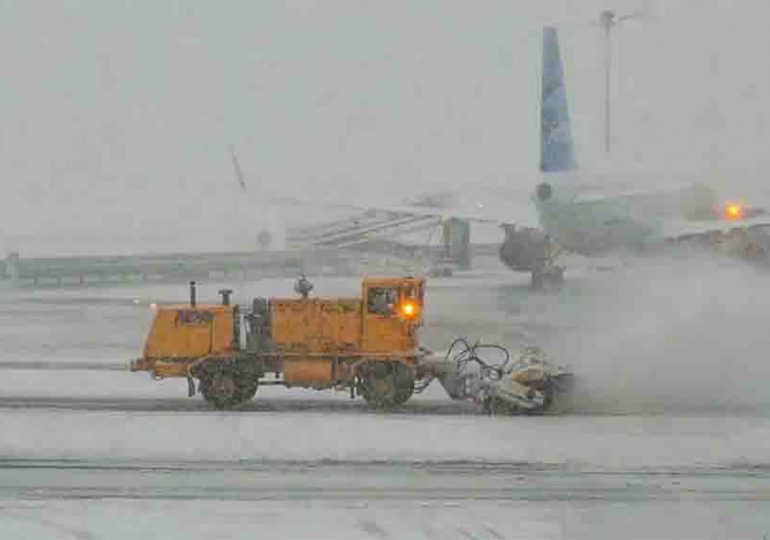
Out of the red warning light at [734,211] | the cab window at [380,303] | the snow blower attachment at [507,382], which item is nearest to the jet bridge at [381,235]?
the red warning light at [734,211]

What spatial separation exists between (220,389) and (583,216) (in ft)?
94.2

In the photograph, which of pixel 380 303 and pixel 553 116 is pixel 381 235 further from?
pixel 380 303

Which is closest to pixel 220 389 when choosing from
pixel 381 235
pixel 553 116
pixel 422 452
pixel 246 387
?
pixel 246 387

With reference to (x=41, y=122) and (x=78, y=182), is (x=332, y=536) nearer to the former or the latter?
(x=78, y=182)

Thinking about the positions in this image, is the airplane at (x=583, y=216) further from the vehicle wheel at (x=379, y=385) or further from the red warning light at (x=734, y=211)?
the vehicle wheel at (x=379, y=385)

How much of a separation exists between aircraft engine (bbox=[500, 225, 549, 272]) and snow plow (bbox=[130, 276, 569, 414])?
2904cm

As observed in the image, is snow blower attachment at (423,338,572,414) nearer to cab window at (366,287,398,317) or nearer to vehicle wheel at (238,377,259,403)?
cab window at (366,287,398,317)

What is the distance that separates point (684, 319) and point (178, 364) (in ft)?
39.2

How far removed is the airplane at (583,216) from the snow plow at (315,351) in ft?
78.5

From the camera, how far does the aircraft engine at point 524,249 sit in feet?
175

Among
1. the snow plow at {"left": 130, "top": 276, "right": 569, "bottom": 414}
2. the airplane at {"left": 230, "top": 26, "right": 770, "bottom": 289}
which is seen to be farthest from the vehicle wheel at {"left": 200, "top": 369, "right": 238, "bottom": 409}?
the airplane at {"left": 230, "top": 26, "right": 770, "bottom": 289}

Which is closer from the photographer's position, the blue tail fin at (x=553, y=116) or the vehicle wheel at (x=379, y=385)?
the vehicle wheel at (x=379, y=385)

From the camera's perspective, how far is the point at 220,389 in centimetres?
2408

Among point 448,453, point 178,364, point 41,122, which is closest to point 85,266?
point 178,364
